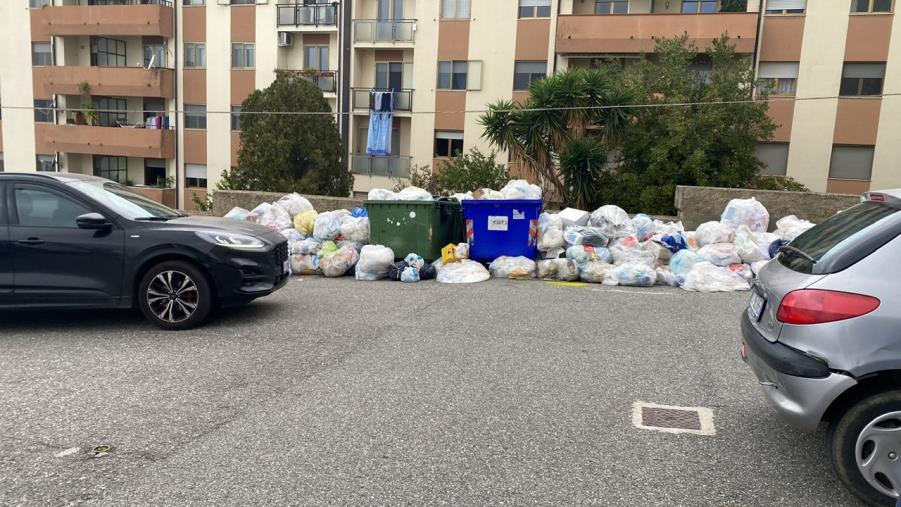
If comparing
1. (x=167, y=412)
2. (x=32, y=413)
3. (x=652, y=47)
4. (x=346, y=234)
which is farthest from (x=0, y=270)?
(x=652, y=47)

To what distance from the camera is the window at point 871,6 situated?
83.2 ft

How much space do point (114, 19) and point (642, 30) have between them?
26.4m

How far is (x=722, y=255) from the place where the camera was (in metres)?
9.79

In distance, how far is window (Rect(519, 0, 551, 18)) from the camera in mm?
29078

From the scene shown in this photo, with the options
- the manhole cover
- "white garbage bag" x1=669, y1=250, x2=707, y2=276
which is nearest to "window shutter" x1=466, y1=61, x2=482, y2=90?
"white garbage bag" x1=669, y1=250, x2=707, y2=276

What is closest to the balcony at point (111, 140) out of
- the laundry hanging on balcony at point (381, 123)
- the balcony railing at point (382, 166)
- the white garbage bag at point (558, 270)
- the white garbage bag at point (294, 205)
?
the balcony railing at point (382, 166)

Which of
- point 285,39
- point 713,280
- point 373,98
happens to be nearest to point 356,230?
point 713,280

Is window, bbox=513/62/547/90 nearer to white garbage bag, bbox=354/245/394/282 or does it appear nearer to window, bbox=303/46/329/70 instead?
window, bbox=303/46/329/70

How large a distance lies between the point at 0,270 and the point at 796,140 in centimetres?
2787

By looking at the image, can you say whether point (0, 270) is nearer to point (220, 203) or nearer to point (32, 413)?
point (32, 413)

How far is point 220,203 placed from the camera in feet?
A: 43.2

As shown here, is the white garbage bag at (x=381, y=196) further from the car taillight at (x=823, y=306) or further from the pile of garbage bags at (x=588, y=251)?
the car taillight at (x=823, y=306)

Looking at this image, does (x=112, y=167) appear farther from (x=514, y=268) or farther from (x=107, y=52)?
(x=514, y=268)

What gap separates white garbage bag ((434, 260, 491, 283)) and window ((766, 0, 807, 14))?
2293 centimetres
